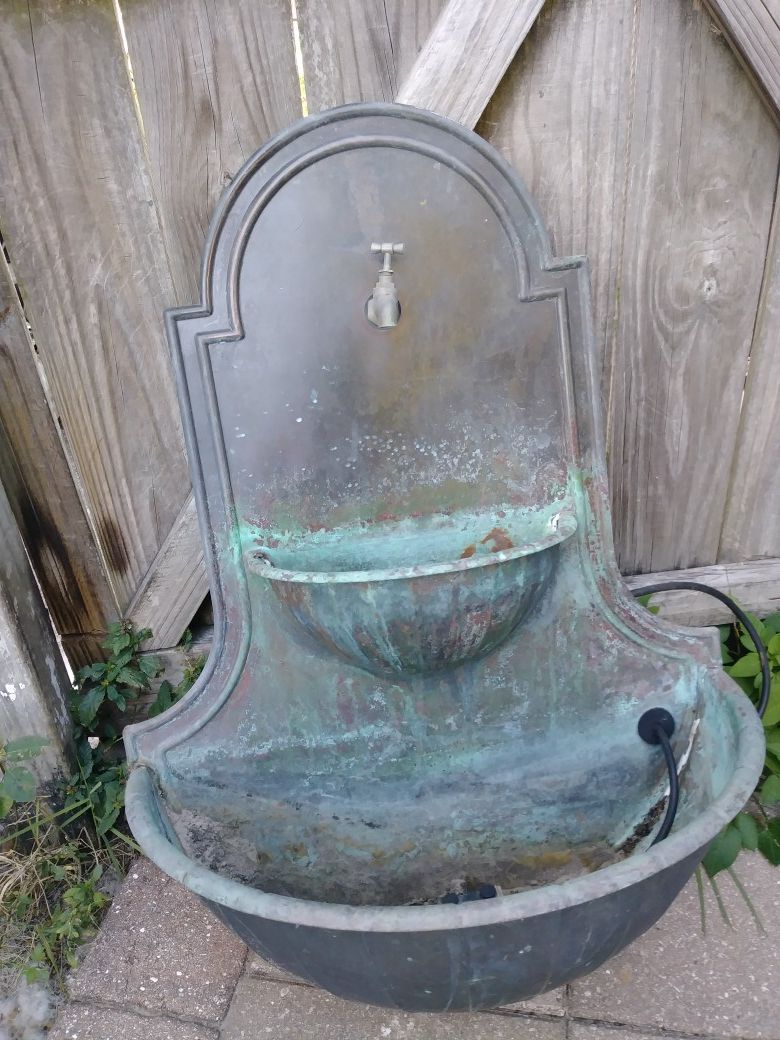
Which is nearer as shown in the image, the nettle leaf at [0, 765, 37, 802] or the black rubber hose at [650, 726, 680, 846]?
the black rubber hose at [650, 726, 680, 846]

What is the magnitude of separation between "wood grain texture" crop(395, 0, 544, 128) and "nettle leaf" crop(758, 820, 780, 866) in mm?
1631

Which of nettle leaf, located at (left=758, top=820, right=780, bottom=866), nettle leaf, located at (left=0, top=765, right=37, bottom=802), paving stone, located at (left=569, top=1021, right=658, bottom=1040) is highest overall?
nettle leaf, located at (left=0, top=765, right=37, bottom=802)

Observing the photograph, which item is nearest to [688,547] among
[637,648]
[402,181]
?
[637,648]

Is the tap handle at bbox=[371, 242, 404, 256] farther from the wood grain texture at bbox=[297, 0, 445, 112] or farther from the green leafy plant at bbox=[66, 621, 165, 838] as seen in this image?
the green leafy plant at bbox=[66, 621, 165, 838]

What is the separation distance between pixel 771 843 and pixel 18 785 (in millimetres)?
1678

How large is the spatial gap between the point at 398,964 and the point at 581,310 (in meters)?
1.07

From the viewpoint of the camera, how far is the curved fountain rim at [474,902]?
3.03 feet

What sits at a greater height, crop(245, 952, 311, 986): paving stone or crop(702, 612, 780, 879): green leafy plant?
crop(702, 612, 780, 879): green leafy plant

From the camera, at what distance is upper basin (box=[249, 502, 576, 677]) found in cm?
121

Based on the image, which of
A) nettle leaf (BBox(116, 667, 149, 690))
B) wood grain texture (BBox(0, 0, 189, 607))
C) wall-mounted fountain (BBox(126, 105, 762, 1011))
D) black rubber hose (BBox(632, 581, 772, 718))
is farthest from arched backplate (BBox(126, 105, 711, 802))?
nettle leaf (BBox(116, 667, 149, 690))

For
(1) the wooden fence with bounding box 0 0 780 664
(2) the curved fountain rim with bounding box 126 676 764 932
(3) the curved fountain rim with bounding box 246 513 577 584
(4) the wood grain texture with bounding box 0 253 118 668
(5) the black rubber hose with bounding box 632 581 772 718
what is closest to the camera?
(2) the curved fountain rim with bounding box 126 676 764 932

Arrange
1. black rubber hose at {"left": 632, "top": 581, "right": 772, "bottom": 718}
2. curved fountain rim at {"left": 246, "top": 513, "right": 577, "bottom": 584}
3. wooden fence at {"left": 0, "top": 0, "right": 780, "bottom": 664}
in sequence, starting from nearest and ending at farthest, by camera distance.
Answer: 1. curved fountain rim at {"left": 246, "top": 513, "right": 577, "bottom": 584}
2. wooden fence at {"left": 0, "top": 0, "right": 780, "bottom": 664}
3. black rubber hose at {"left": 632, "top": 581, "right": 772, "bottom": 718}

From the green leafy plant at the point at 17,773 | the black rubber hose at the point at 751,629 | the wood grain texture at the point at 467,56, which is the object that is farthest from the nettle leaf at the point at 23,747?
the wood grain texture at the point at 467,56

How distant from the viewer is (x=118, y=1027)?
1473mm
